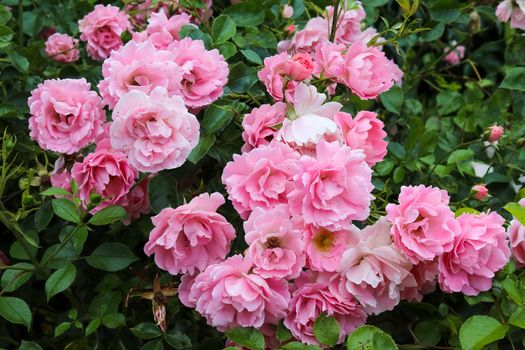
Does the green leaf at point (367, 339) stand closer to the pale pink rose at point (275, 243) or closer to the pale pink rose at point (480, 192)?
the pale pink rose at point (275, 243)

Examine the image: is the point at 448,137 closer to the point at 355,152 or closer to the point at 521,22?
the point at 521,22

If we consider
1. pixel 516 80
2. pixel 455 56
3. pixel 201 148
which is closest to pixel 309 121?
pixel 201 148

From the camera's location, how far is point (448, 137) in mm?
1648

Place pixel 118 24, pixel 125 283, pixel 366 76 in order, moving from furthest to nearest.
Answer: pixel 118 24, pixel 125 283, pixel 366 76

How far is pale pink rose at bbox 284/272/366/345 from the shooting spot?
3.48ft

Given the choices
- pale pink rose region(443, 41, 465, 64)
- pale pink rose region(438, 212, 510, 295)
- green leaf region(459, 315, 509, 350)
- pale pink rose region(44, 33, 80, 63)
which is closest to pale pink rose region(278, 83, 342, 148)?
pale pink rose region(438, 212, 510, 295)

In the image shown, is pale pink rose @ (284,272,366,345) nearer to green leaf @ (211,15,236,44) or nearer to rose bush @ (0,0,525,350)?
rose bush @ (0,0,525,350)

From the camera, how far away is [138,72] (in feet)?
3.72

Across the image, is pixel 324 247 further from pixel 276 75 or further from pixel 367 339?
pixel 276 75

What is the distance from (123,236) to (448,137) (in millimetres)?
758

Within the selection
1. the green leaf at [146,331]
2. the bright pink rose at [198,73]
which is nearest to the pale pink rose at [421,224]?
the bright pink rose at [198,73]

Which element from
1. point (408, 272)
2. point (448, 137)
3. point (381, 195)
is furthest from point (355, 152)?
point (448, 137)

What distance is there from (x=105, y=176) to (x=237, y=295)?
0.32 meters

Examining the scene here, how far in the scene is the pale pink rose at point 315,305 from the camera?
106cm
